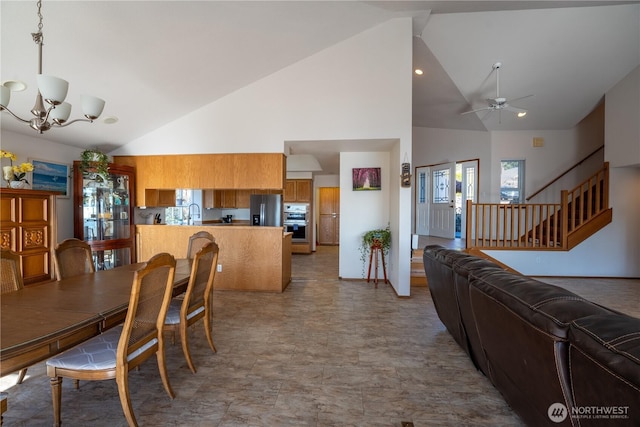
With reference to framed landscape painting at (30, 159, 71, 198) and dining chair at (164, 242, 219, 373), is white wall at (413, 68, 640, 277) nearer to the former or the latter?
dining chair at (164, 242, 219, 373)

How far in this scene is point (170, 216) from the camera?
217 inches

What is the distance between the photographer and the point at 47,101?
1.89 meters

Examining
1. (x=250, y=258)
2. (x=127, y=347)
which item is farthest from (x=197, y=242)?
(x=127, y=347)

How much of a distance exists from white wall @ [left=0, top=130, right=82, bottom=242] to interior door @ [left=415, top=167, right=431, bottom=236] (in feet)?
24.8

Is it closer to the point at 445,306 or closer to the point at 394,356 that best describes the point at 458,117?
the point at 445,306

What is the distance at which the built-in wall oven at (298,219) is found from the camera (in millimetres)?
8570

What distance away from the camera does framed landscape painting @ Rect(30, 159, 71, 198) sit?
3.75m

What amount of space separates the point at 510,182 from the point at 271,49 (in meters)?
6.39

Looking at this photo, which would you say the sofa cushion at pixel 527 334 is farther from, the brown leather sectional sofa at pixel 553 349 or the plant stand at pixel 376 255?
the plant stand at pixel 376 255

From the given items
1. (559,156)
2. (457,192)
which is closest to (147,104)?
(457,192)

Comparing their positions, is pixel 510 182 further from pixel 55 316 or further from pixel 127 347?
pixel 55 316

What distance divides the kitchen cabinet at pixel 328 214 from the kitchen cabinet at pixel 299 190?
1.13m

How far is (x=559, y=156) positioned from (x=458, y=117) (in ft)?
8.58

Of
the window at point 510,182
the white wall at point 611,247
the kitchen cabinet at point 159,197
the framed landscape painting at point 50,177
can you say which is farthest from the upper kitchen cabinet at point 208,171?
the window at point 510,182
